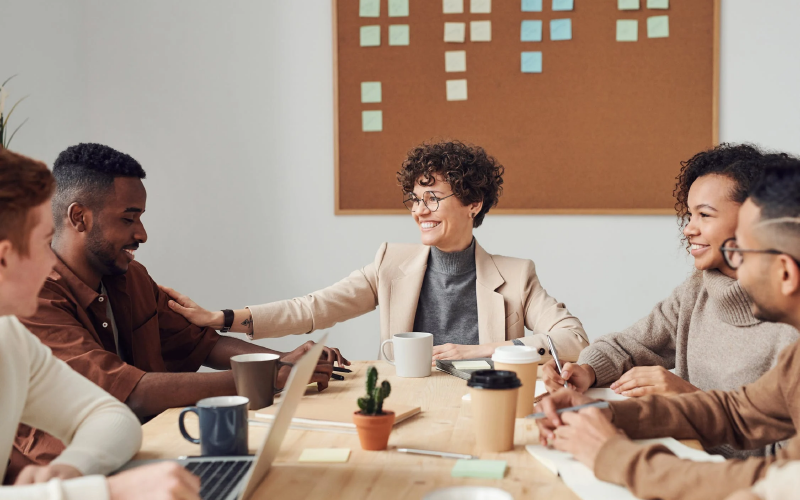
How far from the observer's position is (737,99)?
3.11 metres

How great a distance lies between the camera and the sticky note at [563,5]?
3125mm

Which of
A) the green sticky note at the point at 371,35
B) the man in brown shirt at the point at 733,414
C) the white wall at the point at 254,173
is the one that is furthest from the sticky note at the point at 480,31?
the man in brown shirt at the point at 733,414

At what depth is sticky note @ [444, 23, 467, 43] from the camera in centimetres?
319

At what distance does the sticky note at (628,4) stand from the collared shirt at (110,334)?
7.48 feet

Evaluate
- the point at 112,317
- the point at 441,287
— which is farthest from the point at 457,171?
the point at 112,317

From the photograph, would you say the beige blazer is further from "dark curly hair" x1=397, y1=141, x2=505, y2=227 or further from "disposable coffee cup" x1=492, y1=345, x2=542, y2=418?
"disposable coffee cup" x1=492, y1=345, x2=542, y2=418

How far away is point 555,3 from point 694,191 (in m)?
1.67

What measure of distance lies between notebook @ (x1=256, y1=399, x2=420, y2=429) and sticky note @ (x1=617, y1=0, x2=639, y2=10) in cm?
241

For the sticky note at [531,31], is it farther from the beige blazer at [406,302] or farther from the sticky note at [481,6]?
the beige blazer at [406,302]

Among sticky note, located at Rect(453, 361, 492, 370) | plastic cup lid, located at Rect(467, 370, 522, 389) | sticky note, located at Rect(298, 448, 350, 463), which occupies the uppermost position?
plastic cup lid, located at Rect(467, 370, 522, 389)

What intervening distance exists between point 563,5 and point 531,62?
0.92 ft

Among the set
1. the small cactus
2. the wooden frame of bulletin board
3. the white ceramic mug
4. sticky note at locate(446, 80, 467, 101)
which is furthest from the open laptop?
sticky note at locate(446, 80, 467, 101)

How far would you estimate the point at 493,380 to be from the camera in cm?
110

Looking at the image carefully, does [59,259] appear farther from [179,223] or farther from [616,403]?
[179,223]
